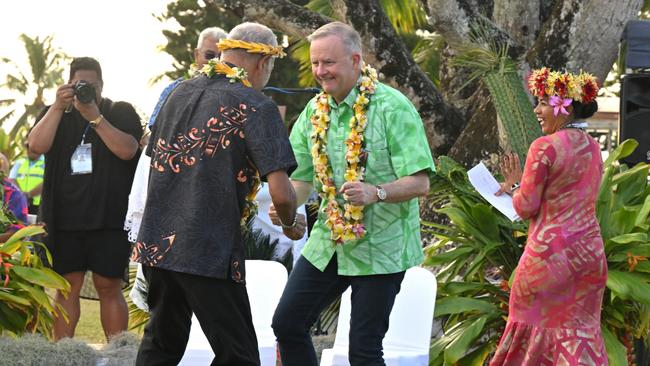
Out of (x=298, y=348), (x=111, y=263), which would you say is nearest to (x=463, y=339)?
(x=298, y=348)

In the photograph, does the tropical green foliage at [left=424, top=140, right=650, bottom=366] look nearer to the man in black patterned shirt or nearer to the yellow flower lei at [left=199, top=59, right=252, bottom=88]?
the man in black patterned shirt

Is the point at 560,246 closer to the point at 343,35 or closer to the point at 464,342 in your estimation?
the point at 343,35

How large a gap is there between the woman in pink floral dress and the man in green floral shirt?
0.55 metres

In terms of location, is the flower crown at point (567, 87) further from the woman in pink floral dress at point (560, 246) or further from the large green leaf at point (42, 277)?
the large green leaf at point (42, 277)

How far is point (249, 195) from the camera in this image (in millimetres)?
5340

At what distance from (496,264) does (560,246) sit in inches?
75.2

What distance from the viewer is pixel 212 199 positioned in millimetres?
5164

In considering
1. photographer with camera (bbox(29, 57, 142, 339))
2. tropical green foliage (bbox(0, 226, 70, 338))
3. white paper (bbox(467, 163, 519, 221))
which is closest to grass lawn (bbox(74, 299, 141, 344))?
photographer with camera (bbox(29, 57, 142, 339))

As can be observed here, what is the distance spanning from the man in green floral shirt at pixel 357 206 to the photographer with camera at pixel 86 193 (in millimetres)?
2441

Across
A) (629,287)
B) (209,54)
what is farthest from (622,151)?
(209,54)

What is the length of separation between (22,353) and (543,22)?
6.42 metres

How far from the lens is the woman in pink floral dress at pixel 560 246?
19.5ft

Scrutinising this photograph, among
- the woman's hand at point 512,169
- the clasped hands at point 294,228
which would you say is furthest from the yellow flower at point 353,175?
the woman's hand at point 512,169

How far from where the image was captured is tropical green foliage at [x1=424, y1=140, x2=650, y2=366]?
734 centimetres
